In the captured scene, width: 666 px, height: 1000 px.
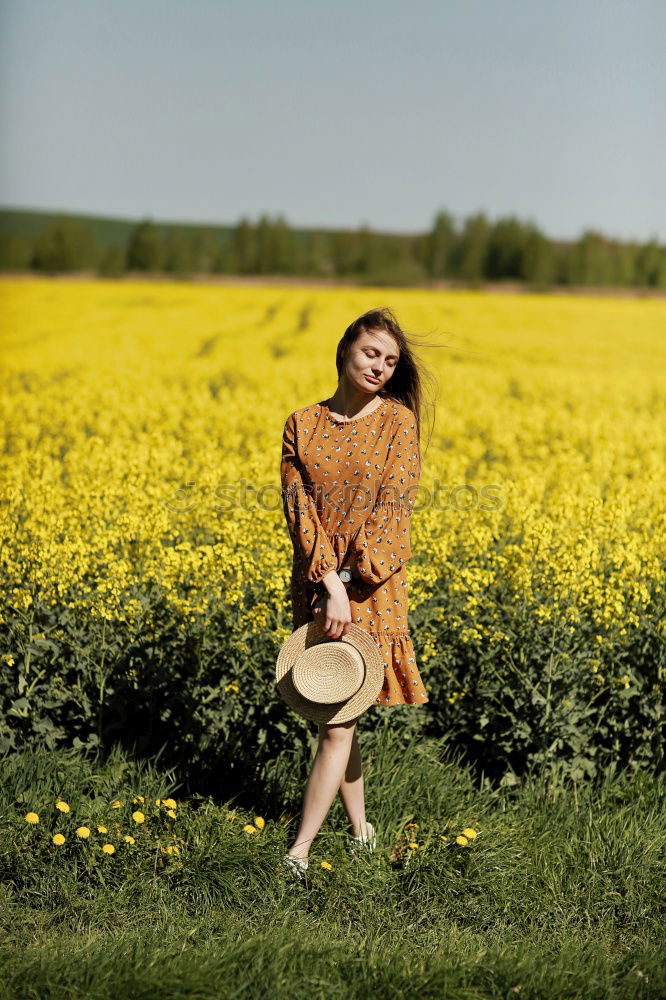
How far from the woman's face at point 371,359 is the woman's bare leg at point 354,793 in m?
1.13

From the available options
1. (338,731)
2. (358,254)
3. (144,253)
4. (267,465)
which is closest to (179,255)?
(144,253)

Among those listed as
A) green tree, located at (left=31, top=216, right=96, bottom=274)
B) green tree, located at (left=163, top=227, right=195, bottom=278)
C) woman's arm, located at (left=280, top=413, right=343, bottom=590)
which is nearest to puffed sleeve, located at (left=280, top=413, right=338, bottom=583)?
woman's arm, located at (left=280, top=413, right=343, bottom=590)

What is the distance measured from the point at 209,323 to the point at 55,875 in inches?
719

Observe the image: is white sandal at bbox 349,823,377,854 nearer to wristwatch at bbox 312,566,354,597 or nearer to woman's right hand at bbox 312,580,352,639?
woman's right hand at bbox 312,580,352,639

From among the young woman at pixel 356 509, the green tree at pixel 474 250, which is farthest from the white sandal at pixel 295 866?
the green tree at pixel 474 250

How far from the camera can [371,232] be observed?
1513 inches

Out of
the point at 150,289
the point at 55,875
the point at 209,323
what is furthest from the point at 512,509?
the point at 150,289

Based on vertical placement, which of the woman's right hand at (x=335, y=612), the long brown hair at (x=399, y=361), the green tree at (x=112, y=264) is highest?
the green tree at (x=112, y=264)

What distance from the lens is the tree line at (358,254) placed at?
3288 cm

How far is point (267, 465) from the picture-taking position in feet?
21.5

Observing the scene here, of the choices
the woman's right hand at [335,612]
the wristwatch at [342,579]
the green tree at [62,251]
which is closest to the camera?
the woman's right hand at [335,612]

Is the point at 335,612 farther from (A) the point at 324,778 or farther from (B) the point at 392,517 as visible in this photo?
(A) the point at 324,778

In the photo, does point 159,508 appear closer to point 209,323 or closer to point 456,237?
point 209,323

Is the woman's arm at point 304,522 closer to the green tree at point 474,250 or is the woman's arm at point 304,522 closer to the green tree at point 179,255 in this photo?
the green tree at point 179,255
